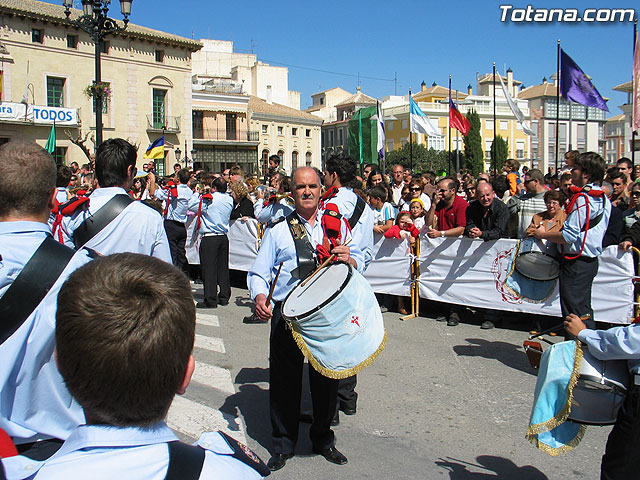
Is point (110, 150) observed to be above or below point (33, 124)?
below

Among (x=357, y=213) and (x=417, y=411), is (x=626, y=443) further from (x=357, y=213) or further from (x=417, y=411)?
(x=357, y=213)

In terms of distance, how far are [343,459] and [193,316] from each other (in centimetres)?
315

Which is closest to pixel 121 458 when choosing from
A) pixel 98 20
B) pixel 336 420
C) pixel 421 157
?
pixel 336 420

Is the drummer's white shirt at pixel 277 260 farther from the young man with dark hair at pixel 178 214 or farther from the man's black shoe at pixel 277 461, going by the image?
the young man with dark hair at pixel 178 214

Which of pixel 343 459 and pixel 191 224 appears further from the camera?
pixel 191 224

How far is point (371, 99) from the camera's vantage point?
3644 inches

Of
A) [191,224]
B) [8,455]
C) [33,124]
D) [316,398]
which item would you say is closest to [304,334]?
[316,398]

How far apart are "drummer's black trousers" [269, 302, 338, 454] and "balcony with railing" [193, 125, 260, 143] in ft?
188

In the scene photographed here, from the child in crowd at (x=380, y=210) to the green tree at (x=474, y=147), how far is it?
6830 cm

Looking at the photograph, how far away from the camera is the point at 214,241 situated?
973 cm

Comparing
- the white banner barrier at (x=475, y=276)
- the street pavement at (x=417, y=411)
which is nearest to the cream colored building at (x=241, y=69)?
the white banner barrier at (x=475, y=276)

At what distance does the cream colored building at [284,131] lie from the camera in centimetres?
6731

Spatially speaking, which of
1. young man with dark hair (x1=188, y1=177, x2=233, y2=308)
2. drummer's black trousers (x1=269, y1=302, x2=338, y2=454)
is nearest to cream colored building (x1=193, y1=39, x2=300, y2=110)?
young man with dark hair (x1=188, y1=177, x2=233, y2=308)

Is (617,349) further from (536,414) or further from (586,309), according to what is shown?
(586,309)
